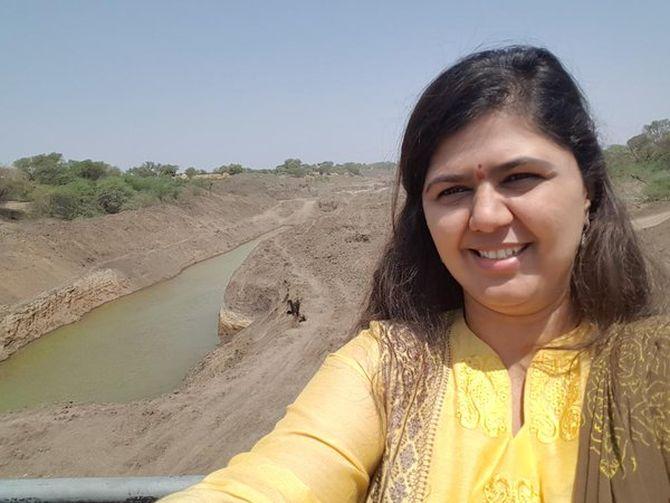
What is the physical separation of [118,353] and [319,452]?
11.9 meters

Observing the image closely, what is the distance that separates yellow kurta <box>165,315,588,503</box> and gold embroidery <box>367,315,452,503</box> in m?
0.02

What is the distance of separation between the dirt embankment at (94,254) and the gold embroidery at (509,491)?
13.3 metres

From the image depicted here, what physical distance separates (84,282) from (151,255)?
14.6ft

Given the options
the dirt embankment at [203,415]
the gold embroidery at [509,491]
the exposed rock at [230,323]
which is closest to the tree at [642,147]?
the exposed rock at [230,323]

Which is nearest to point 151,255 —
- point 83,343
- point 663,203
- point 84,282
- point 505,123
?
point 84,282

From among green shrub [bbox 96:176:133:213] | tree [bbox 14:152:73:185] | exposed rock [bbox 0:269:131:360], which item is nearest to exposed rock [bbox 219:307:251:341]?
exposed rock [bbox 0:269:131:360]

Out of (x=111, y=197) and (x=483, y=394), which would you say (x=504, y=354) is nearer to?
(x=483, y=394)

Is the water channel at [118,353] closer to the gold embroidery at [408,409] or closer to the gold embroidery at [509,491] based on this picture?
the gold embroidery at [408,409]

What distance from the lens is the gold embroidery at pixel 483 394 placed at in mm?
1220

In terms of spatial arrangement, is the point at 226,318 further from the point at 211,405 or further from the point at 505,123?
the point at 505,123

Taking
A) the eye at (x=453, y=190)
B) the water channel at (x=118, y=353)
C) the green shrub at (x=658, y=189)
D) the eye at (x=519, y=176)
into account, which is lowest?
the water channel at (x=118, y=353)

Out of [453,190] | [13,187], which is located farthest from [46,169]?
[453,190]

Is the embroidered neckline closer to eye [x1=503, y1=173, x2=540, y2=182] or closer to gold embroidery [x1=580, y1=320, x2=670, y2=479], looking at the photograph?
gold embroidery [x1=580, y1=320, x2=670, y2=479]

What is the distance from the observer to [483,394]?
1.27 metres
